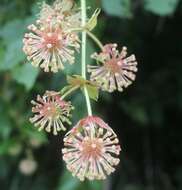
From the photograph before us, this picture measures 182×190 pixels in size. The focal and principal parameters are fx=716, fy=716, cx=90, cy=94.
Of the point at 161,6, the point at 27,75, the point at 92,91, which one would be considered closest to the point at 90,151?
the point at 92,91

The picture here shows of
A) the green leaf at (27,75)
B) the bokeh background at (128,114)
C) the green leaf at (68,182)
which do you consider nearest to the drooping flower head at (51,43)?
the green leaf at (27,75)

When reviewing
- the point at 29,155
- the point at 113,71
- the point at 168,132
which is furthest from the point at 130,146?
the point at 113,71

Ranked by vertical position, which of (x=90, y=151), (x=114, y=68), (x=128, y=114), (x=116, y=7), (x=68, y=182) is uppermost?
(x=116, y=7)

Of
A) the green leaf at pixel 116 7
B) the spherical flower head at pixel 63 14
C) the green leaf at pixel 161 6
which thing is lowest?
the spherical flower head at pixel 63 14

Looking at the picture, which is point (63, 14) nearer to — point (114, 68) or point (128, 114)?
point (114, 68)

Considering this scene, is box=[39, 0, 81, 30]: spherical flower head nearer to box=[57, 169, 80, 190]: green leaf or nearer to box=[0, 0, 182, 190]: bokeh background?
box=[0, 0, 182, 190]: bokeh background

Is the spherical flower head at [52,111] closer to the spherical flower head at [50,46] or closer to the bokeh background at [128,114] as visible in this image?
the spherical flower head at [50,46]

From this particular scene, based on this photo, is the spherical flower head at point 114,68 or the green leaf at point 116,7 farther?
the green leaf at point 116,7
